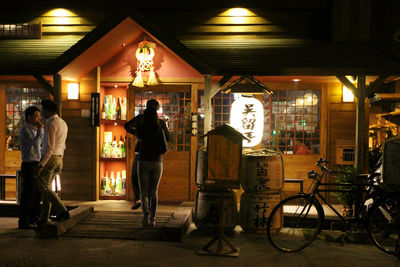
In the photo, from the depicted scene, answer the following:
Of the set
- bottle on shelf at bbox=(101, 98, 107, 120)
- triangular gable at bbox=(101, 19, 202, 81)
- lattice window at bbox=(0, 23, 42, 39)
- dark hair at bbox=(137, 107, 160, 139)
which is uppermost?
lattice window at bbox=(0, 23, 42, 39)

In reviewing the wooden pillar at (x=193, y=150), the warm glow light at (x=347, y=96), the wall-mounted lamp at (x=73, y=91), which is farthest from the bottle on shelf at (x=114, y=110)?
the warm glow light at (x=347, y=96)

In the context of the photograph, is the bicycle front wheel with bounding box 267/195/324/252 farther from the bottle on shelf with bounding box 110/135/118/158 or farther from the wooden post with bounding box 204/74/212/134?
the bottle on shelf with bounding box 110/135/118/158

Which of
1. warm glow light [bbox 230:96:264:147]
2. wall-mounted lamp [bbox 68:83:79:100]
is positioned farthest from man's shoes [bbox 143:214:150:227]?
wall-mounted lamp [bbox 68:83:79:100]

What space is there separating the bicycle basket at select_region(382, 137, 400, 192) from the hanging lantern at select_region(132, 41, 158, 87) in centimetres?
537

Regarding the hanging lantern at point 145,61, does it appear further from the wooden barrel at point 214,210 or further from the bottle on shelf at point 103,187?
the wooden barrel at point 214,210

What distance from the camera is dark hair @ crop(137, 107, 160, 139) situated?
7012 millimetres

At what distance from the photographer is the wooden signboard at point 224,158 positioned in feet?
21.0

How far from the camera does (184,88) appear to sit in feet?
32.6

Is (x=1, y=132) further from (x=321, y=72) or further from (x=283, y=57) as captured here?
(x=321, y=72)

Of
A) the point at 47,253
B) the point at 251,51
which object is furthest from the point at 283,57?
the point at 47,253

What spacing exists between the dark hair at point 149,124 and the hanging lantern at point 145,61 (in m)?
2.71

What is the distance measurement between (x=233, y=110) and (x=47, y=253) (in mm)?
4487

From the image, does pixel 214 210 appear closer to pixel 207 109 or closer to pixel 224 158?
pixel 224 158

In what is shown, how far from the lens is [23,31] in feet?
32.4
